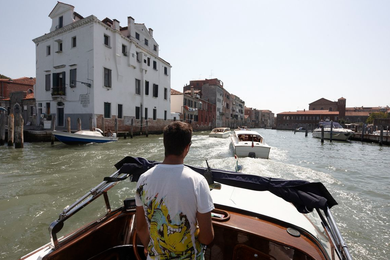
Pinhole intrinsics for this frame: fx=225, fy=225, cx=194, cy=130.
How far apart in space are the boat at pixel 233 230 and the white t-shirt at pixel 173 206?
78cm

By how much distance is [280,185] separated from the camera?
183cm

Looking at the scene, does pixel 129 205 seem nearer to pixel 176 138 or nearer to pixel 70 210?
pixel 70 210

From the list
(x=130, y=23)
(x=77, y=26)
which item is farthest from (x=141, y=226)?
(x=130, y=23)

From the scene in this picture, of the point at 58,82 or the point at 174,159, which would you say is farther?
the point at 58,82

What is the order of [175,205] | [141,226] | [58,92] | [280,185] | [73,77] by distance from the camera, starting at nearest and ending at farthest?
[175,205]
[141,226]
[280,185]
[73,77]
[58,92]

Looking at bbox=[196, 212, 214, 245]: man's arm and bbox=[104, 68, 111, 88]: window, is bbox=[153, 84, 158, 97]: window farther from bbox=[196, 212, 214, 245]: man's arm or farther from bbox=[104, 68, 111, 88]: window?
bbox=[196, 212, 214, 245]: man's arm

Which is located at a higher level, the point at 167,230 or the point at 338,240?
the point at 167,230

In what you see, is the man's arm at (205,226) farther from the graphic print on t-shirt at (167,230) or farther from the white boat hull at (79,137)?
the white boat hull at (79,137)

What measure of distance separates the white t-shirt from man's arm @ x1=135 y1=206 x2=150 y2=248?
1.8 inches

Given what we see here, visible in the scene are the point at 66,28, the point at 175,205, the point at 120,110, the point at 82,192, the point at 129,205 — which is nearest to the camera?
the point at 175,205

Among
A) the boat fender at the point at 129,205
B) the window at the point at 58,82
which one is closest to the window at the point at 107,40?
the window at the point at 58,82

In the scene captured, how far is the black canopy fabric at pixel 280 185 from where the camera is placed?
Answer: 5.45ft

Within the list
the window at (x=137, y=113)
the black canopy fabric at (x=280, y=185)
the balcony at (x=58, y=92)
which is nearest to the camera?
the black canopy fabric at (x=280, y=185)

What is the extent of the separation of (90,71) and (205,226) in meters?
20.7
